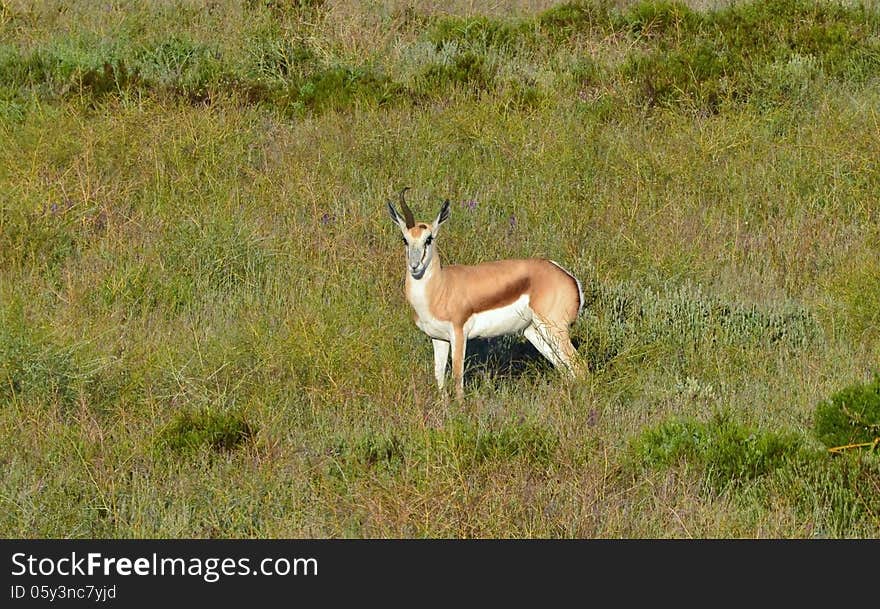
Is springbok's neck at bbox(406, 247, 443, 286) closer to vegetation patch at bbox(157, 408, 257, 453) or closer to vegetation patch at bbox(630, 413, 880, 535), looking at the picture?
vegetation patch at bbox(157, 408, 257, 453)

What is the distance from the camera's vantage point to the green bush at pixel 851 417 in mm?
6402

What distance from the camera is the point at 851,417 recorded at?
21.2 ft

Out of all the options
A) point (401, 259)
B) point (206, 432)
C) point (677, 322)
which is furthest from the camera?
point (401, 259)

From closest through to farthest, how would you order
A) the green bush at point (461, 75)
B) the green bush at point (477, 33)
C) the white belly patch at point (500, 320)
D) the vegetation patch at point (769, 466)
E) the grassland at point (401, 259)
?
1. the vegetation patch at point (769, 466)
2. the grassland at point (401, 259)
3. the white belly patch at point (500, 320)
4. the green bush at point (461, 75)
5. the green bush at point (477, 33)

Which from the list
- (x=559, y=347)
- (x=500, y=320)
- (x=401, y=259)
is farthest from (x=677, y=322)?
(x=401, y=259)

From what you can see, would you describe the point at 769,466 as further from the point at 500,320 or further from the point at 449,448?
the point at 500,320

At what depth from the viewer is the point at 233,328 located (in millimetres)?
8227

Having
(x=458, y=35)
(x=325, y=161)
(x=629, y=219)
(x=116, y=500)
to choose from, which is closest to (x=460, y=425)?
(x=116, y=500)

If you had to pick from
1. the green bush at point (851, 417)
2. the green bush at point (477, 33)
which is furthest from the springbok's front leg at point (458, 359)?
the green bush at point (477, 33)

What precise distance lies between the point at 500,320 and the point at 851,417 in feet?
6.78

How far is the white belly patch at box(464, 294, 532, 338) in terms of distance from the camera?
24.7 ft

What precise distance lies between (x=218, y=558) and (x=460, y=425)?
184 cm

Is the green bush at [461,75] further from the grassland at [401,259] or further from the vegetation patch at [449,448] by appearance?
the vegetation patch at [449,448]

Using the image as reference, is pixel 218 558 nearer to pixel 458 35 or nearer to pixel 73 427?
pixel 73 427
